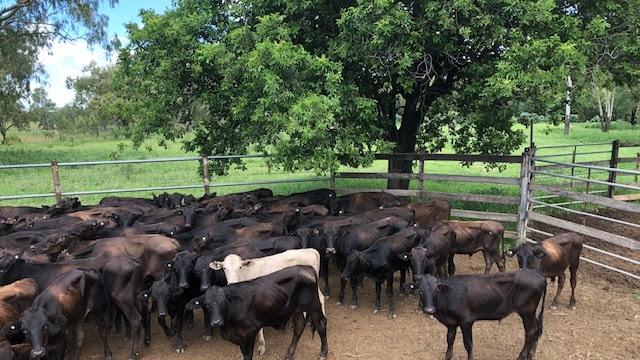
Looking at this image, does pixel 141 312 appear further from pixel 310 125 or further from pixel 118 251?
pixel 310 125

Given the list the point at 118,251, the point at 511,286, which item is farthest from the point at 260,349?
the point at 511,286

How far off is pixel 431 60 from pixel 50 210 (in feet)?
28.7

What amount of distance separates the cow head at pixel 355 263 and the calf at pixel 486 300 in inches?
69.0

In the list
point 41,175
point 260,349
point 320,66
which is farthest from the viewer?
point 41,175

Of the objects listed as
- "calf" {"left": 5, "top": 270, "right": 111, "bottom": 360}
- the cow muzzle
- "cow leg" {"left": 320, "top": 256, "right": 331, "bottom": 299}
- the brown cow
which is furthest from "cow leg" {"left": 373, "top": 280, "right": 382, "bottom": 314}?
the brown cow

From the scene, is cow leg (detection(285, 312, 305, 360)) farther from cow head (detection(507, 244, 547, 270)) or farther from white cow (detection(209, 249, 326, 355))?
cow head (detection(507, 244, 547, 270))

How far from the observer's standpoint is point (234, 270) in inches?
268

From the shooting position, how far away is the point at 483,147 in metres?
13.8

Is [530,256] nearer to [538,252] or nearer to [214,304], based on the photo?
[538,252]

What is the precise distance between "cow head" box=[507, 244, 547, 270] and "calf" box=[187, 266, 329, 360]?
314 cm

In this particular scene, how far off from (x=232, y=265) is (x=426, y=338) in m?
2.88

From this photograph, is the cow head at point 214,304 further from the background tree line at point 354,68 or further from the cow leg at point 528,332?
the background tree line at point 354,68

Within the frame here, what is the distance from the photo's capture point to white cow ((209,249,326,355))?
6.74 metres

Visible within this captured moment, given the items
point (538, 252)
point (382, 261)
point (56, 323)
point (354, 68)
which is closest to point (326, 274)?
Answer: point (382, 261)
